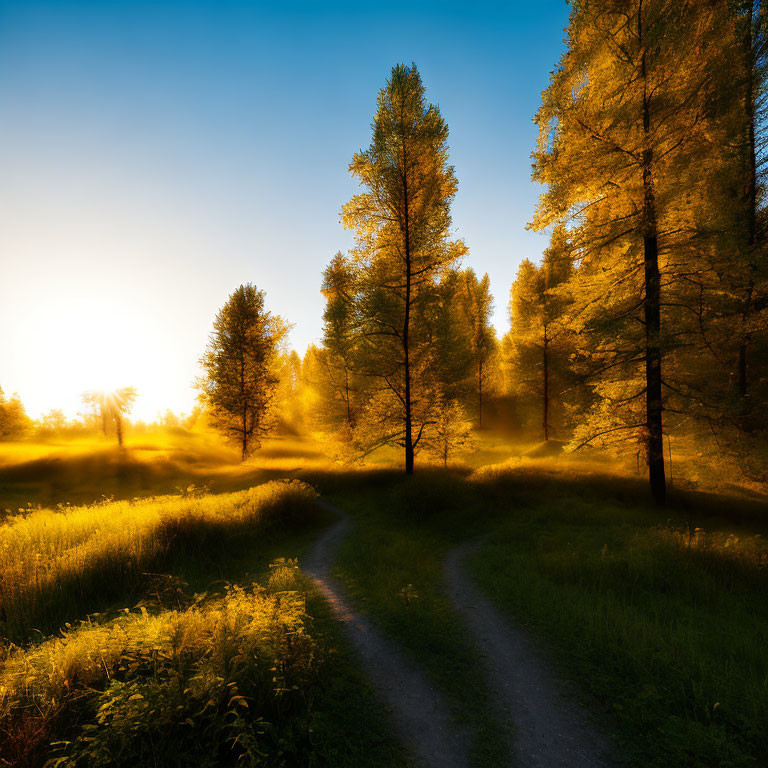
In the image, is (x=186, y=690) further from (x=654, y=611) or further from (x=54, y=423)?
A: (x=54, y=423)

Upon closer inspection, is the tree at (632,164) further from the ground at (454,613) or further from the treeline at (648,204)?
the ground at (454,613)

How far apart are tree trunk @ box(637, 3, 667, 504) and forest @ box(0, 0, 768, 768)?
0.10m

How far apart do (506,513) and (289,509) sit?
7955 millimetres

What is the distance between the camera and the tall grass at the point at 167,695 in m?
3.02

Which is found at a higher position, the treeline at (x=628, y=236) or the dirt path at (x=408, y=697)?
the treeline at (x=628, y=236)

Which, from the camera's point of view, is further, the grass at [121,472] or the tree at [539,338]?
the tree at [539,338]

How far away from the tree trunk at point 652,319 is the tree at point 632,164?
0.03 meters

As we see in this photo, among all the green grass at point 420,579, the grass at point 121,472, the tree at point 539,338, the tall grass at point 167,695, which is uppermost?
the tree at point 539,338

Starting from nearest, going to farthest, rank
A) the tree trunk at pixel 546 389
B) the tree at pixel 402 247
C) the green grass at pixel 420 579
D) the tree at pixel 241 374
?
the green grass at pixel 420 579, the tree at pixel 402 247, the tree at pixel 241 374, the tree trunk at pixel 546 389

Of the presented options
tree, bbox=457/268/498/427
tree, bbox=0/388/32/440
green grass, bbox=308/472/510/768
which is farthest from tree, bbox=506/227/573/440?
tree, bbox=0/388/32/440

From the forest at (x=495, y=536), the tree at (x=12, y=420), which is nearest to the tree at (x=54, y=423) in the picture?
the tree at (x=12, y=420)

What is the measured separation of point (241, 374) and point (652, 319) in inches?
912

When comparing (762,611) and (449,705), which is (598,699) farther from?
(762,611)

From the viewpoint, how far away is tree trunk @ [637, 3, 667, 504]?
30.6 feet
